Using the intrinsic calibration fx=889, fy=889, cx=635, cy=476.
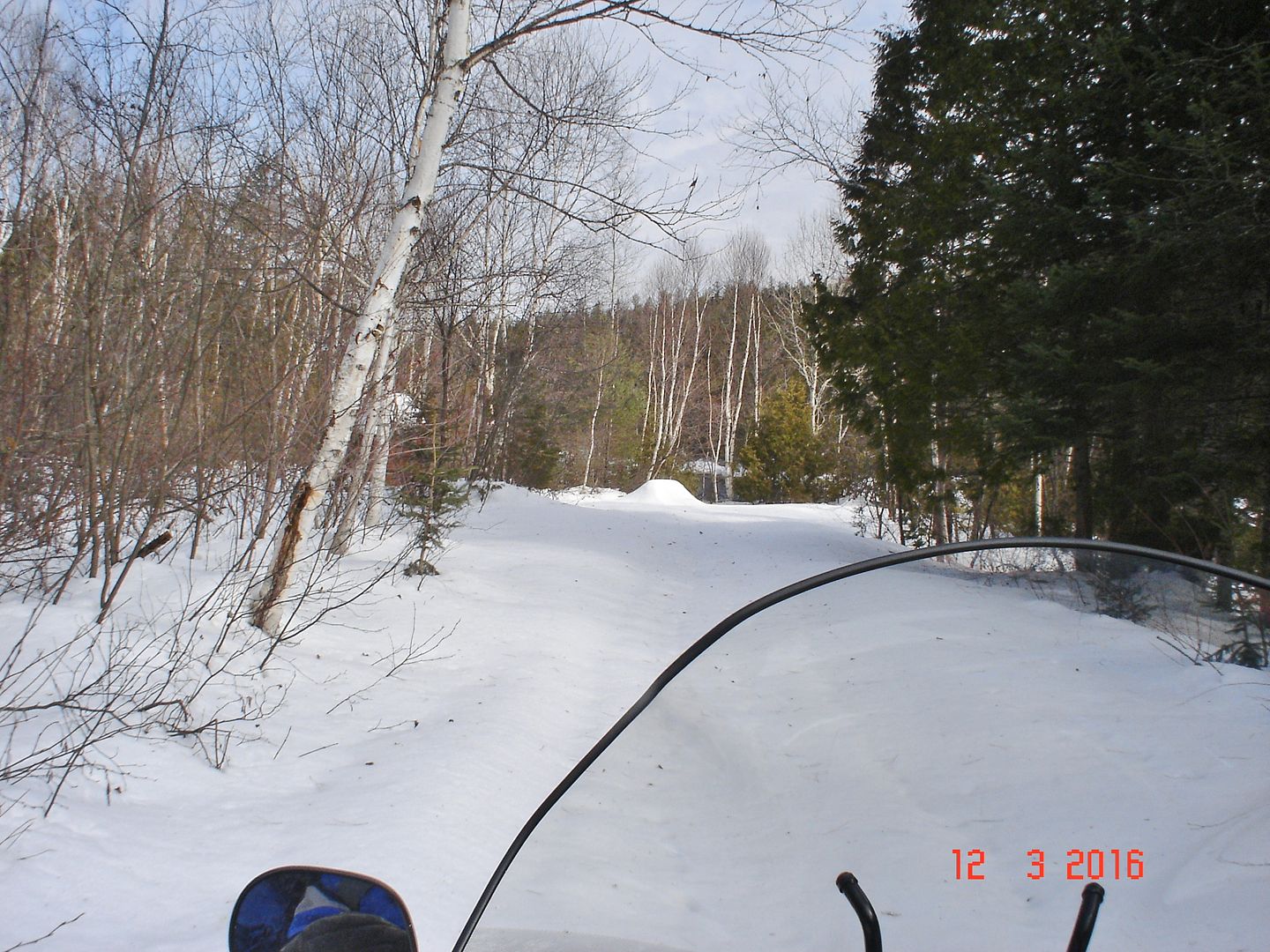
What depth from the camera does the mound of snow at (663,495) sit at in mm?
24422

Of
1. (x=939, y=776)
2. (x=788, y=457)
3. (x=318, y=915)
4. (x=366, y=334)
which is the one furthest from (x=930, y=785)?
(x=788, y=457)

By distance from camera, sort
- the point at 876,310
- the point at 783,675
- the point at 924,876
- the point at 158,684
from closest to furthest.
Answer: the point at 924,876
the point at 783,675
the point at 158,684
the point at 876,310

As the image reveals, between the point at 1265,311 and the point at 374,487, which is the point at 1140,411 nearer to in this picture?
the point at 1265,311

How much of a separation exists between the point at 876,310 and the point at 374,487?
8292mm

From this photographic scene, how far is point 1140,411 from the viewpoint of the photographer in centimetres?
765

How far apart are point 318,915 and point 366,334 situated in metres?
4.77

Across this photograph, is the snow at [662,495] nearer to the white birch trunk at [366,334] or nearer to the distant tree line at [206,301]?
the distant tree line at [206,301]

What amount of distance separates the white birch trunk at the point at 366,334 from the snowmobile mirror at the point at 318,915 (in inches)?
175

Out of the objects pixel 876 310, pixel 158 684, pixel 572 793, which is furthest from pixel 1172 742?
pixel 876 310

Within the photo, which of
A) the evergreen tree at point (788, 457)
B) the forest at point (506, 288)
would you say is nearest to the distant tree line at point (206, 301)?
the forest at point (506, 288)

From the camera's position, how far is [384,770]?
4.04m

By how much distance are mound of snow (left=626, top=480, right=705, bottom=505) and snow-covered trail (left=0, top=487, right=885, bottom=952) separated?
15.0 meters
